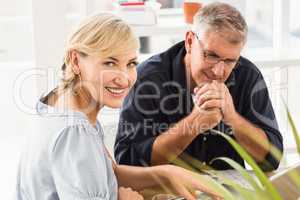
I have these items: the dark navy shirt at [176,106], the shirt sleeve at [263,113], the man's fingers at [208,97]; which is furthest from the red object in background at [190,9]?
the man's fingers at [208,97]

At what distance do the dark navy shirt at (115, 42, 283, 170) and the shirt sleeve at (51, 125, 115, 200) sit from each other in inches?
21.4

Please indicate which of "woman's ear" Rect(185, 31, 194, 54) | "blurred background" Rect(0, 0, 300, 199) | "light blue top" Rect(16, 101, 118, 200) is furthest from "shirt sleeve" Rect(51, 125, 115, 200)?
"blurred background" Rect(0, 0, 300, 199)

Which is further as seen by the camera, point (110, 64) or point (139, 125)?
point (139, 125)

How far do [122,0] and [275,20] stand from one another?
2.63ft

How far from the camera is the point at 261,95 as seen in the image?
2029 millimetres

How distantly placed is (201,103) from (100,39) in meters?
0.58

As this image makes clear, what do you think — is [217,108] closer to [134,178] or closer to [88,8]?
[134,178]

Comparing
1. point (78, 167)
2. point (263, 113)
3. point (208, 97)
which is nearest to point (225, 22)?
point (208, 97)

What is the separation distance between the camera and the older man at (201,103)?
188cm

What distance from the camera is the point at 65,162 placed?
52.2 inches

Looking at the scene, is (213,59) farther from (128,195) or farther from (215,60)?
(128,195)

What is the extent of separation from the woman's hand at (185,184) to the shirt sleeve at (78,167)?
0.18 metres

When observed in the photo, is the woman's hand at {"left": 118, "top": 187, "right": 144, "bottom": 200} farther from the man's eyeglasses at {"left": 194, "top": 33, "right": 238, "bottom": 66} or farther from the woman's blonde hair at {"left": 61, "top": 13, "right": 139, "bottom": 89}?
the man's eyeglasses at {"left": 194, "top": 33, "right": 238, "bottom": 66}

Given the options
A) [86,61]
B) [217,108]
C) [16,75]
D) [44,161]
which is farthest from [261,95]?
[16,75]
